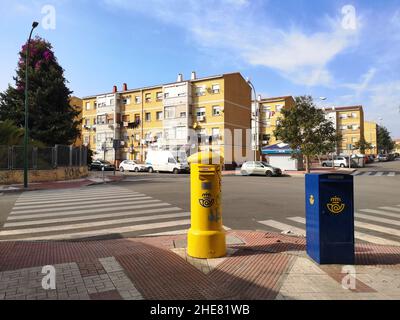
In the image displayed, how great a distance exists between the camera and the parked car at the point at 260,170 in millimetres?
30408

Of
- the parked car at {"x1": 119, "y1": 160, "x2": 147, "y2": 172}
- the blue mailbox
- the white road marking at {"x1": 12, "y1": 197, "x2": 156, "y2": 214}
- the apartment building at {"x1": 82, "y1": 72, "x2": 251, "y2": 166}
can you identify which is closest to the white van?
the parked car at {"x1": 119, "y1": 160, "x2": 147, "y2": 172}

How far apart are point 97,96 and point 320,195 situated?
56905 millimetres

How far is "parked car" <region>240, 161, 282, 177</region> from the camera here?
3041 cm

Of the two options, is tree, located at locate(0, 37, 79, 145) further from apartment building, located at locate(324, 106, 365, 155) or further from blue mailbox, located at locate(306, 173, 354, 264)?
apartment building, located at locate(324, 106, 365, 155)

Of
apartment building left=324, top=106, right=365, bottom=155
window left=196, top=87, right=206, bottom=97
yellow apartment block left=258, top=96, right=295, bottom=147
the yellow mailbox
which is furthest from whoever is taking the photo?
apartment building left=324, top=106, right=365, bottom=155

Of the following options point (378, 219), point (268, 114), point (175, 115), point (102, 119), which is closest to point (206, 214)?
point (378, 219)

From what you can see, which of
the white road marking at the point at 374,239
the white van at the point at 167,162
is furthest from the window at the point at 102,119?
the white road marking at the point at 374,239

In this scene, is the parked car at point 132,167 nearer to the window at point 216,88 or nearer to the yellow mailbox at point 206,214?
the window at point 216,88

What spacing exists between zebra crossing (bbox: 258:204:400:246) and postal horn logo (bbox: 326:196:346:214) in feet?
7.75

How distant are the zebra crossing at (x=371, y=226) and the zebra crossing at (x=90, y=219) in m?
2.30
